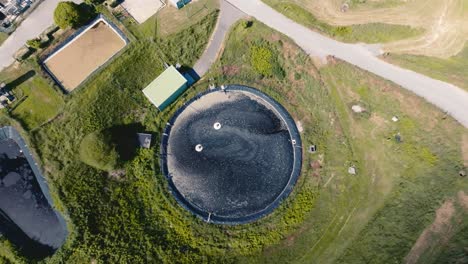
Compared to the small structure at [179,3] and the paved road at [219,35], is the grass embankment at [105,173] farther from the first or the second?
the small structure at [179,3]

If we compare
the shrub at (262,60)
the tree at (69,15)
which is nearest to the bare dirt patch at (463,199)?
the shrub at (262,60)

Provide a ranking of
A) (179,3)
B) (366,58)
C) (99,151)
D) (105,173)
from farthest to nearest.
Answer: (179,3)
(366,58)
(105,173)
(99,151)

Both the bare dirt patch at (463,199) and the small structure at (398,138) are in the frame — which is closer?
the bare dirt patch at (463,199)

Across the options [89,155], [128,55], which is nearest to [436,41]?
[128,55]

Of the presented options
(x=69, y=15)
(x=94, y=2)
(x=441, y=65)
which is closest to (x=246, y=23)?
(x=94, y=2)

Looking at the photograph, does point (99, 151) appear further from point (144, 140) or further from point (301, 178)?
point (301, 178)

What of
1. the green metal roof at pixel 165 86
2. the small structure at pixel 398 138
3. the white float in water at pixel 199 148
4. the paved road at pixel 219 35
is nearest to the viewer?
the small structure at pixel 398 138
